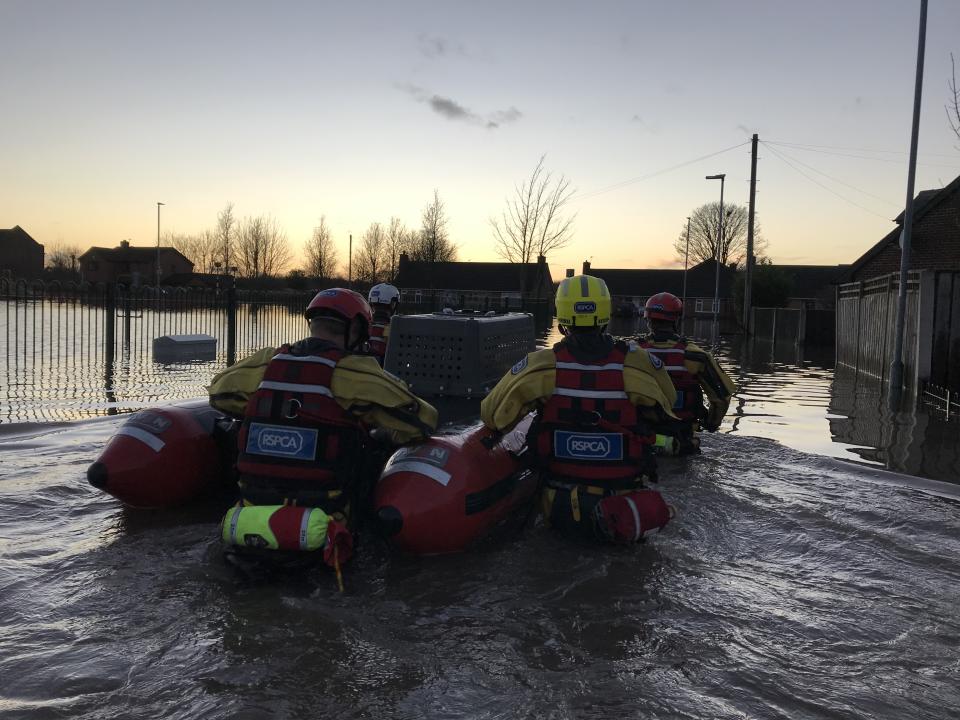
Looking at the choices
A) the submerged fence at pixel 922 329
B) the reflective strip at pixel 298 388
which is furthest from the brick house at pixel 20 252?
the reflective strip at pixel 298 388

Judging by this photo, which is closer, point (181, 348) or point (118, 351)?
point (181, 348)

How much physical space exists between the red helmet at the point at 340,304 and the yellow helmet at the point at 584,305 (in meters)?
1.38

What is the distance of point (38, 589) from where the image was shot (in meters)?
4.03

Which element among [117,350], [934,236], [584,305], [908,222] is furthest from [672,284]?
[584,305]

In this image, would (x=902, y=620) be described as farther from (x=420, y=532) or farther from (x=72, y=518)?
(x=72, y=518)

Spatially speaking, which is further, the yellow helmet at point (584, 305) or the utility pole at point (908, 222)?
the utility pole at point (908, 222)

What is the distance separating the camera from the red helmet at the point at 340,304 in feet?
14.5

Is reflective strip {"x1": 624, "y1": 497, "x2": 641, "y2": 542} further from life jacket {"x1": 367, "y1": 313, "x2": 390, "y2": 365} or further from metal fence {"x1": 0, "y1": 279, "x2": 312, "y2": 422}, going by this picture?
metal fence {"x1": 0, "y1": 279, "x2": 312, "y2": 422}

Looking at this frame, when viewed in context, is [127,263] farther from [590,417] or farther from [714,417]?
[590,417]

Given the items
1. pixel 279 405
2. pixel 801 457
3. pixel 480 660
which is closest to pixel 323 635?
pixel 480 660

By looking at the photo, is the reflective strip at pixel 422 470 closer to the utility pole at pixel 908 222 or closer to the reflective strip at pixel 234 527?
the reflective strip at pixel 234 527

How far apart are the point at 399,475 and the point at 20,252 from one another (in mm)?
112089

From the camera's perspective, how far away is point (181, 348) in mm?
16047

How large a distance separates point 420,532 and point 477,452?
0.71 m
